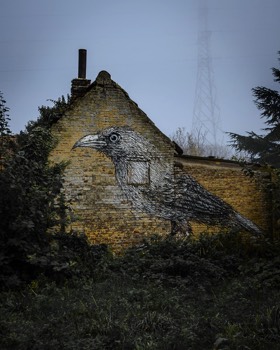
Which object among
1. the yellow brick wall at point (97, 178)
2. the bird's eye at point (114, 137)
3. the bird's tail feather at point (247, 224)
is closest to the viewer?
the yellow brick wall at point (97, 178)

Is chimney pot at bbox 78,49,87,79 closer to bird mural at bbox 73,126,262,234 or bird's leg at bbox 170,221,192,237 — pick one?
bird mural at bbox 73,126,262,234

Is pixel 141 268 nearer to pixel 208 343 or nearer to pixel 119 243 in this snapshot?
pixel 119 243

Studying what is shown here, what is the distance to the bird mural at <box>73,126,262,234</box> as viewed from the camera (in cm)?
1575

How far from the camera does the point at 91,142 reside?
15703 millimetres

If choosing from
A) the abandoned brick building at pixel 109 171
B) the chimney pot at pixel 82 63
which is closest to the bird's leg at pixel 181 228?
the abandoned brick building at pixel 109 171

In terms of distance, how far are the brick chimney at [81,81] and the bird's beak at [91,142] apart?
1.61m

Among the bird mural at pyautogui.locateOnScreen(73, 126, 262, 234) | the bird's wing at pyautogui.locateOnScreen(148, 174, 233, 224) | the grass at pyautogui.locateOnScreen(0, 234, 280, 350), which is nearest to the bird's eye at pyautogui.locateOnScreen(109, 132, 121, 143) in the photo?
the bird mural at pyautogui.locateOnScreen(73, 126, 262, 234)

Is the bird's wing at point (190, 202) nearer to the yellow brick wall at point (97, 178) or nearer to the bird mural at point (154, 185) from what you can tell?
the bird mural at point (154, 185)

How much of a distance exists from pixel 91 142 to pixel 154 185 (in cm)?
264

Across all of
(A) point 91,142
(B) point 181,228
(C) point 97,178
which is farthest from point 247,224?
(A) point 91,142

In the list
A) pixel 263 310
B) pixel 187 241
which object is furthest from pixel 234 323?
pixel 187 241

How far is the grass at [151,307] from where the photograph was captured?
6407 mm

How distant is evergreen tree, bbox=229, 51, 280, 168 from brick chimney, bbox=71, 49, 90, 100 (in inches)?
421

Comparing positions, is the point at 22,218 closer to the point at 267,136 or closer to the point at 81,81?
the point at 81,81
